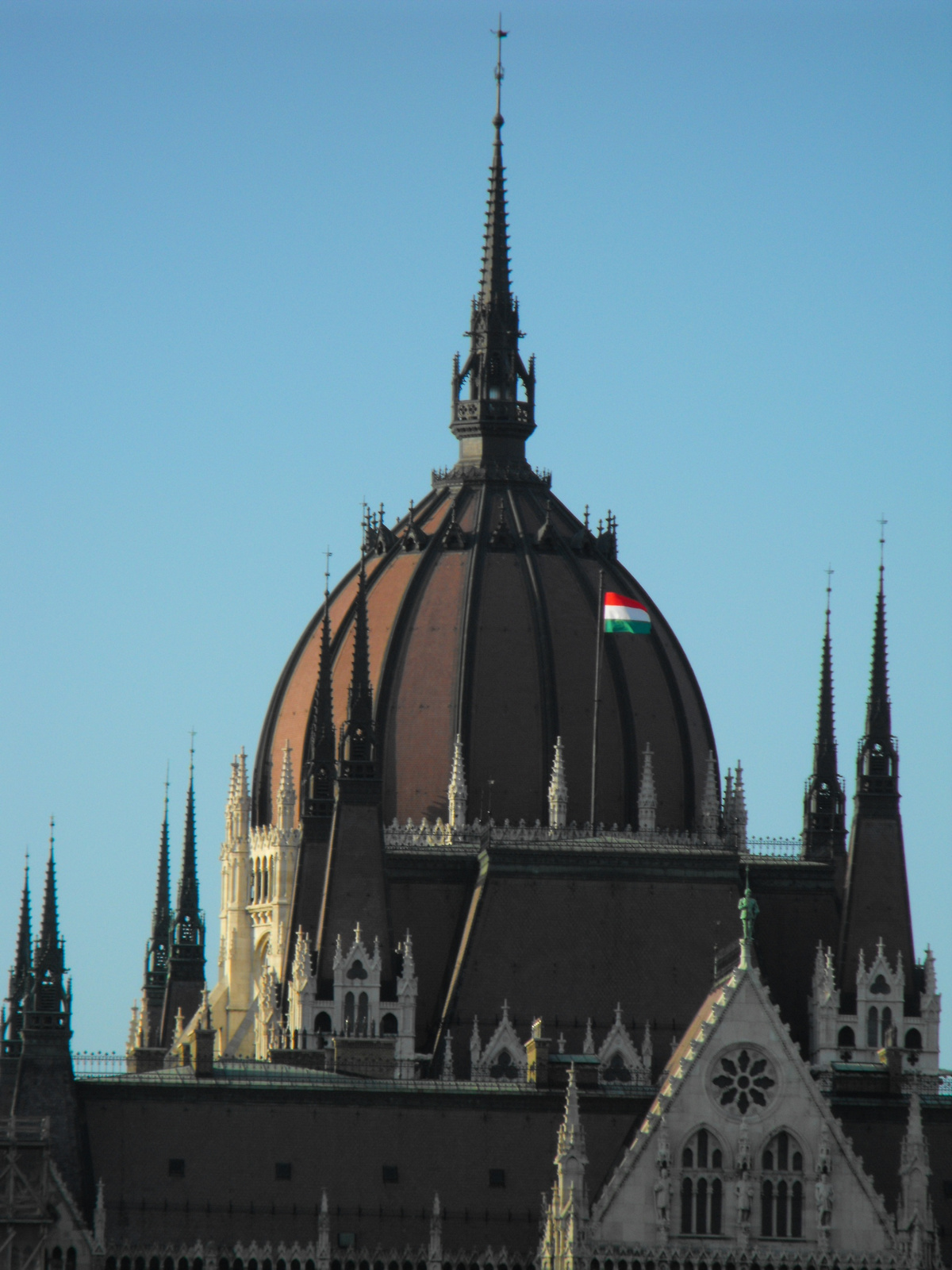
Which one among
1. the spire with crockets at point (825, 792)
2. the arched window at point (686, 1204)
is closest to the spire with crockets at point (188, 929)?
the spire with crockets at point (825, 792)

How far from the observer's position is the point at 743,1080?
410 feet

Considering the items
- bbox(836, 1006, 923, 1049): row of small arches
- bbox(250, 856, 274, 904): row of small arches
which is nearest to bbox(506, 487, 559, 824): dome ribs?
bbox(250, 856, 274, 904): row of small arches

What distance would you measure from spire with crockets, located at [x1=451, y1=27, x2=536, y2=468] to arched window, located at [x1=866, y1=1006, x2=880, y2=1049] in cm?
4186

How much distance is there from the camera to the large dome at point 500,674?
175 metres

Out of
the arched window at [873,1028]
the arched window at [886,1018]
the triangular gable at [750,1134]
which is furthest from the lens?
Answer: the arched window at [886,1018]

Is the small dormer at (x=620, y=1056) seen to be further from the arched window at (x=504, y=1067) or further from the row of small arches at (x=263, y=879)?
the row of small arches at (x=263, y=879)

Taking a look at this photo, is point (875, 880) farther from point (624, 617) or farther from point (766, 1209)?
point (766, 1209)

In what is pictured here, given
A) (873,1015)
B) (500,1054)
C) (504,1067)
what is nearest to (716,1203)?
(504,1067)

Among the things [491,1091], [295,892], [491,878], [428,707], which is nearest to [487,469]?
[428,707]

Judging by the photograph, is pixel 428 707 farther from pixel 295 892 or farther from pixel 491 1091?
pixel 491 1091

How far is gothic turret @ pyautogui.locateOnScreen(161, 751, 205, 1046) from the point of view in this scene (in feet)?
602

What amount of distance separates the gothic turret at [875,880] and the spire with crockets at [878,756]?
0.03 m

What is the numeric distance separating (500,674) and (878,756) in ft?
69.4

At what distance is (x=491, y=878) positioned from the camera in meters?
149
